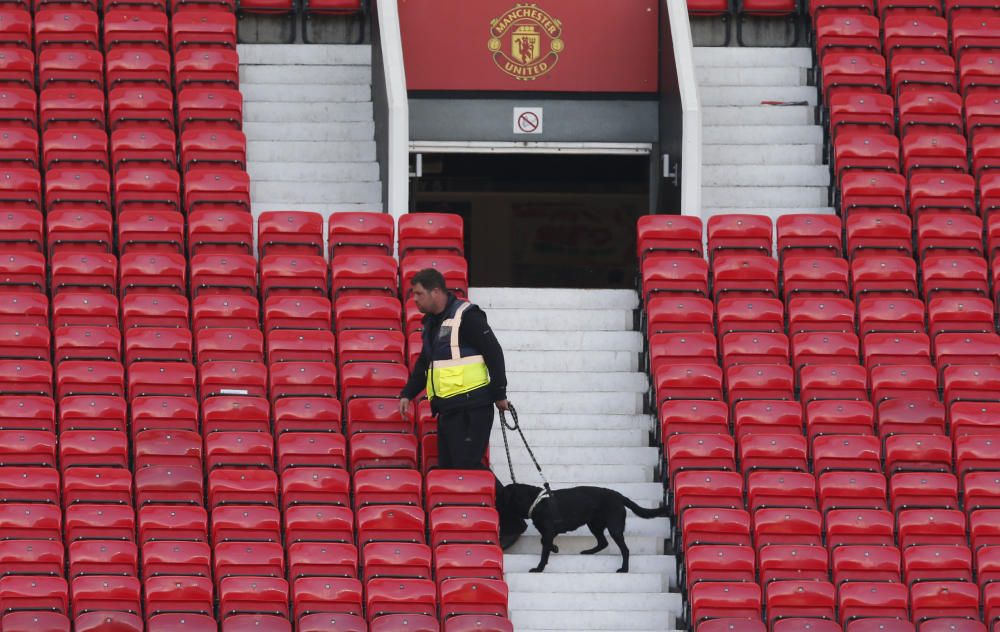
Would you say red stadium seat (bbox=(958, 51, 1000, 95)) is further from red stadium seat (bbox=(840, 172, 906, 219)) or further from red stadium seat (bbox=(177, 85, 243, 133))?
red stadium seat (bbox=(177, 85, 243, 133))

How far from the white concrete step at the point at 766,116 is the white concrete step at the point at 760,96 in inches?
3.0

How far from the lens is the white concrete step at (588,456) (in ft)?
39.3

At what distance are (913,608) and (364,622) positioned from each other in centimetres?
264

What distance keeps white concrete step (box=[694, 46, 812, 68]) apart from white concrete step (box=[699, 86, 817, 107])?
296 millimetres

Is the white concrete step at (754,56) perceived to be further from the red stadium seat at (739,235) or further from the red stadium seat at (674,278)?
the red stadium seat at (674,278)

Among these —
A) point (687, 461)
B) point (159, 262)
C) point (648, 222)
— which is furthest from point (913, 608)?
point (159, 262)

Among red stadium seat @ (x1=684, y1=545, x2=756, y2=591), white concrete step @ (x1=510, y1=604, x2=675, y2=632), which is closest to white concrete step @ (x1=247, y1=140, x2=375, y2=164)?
white concrete step @ (x1=510, y1=604, x2=675, y2=632)

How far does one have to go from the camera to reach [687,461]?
A: 11367 mm

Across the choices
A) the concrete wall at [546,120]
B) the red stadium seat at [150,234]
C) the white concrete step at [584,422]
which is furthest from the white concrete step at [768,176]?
the red stadium seat at [150,234]

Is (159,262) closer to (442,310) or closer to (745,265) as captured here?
(442,310)

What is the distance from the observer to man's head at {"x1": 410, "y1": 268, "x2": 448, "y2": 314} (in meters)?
11.0

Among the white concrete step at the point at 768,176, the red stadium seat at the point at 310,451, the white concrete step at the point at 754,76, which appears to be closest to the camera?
the red stadium seat at the point at 310,451

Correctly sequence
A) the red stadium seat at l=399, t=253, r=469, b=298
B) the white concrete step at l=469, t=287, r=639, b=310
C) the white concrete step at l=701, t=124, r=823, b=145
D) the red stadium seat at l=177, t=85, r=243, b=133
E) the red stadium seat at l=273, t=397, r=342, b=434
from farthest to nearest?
the white concrete step at l=701, t=124, r=823, b=145 → the red stadium seat at l=177, t=85, r=243, b=133 → the white concrete step at l=469, t=287, r=639, b=310 → the red stadium seat at l=399, t=253, r=469, b=298 → the red stadium seat at l=273, t=397, r=342, b=434

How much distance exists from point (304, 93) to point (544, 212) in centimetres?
437
